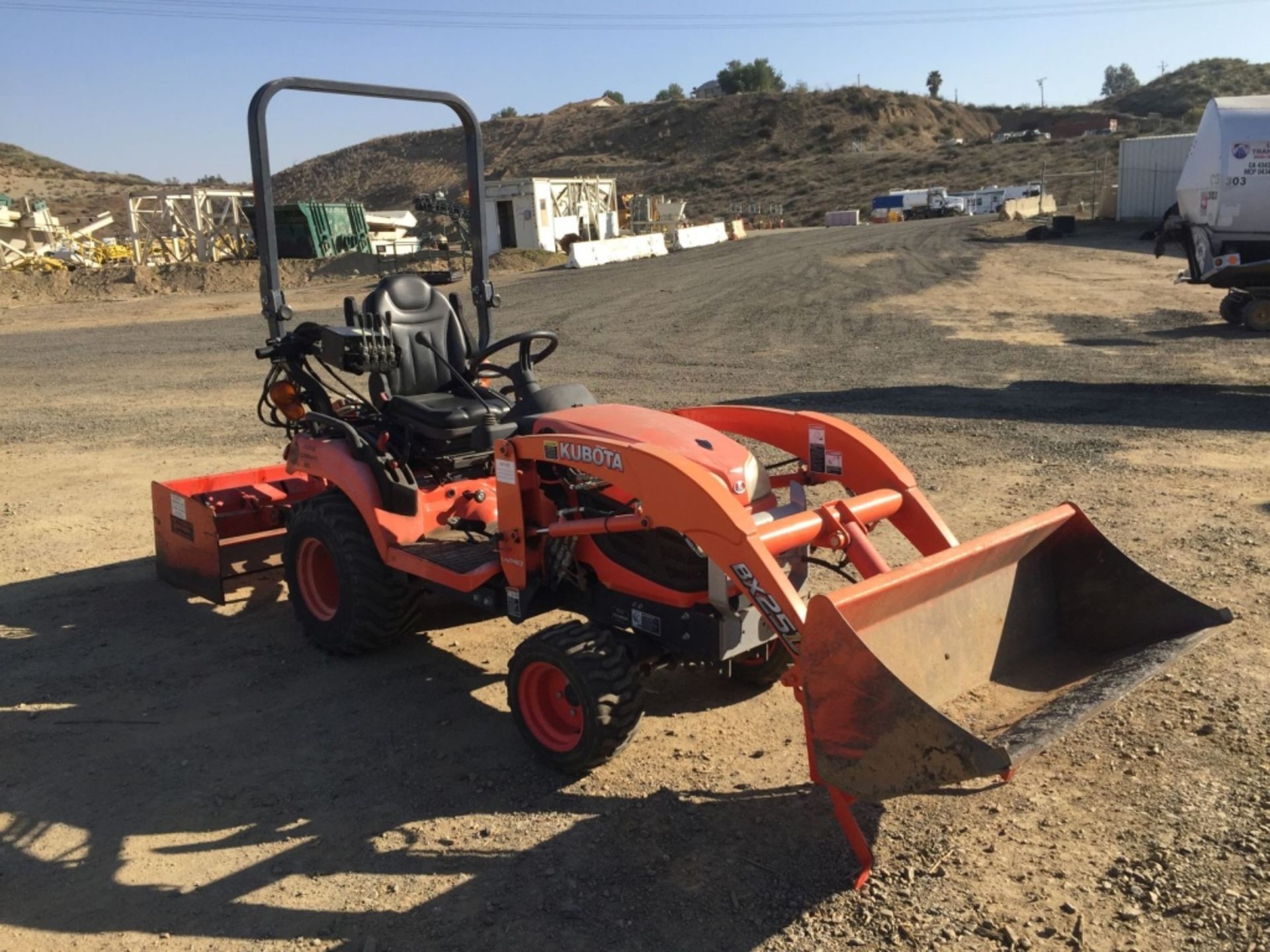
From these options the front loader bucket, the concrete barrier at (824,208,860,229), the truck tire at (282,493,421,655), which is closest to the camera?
the front loader bucket

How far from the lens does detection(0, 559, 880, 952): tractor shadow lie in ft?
10.8

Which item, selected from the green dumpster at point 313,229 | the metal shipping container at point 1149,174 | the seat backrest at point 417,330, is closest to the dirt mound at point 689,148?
the green dumpster at point 313,229

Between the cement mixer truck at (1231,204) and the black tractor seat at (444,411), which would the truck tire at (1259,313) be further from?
the black tractor seat at (444,411)

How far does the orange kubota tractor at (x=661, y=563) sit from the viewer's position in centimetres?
330

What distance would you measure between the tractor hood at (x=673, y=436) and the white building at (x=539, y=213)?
31595mm

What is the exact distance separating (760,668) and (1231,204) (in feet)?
41.6

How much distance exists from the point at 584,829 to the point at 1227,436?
7717 mm

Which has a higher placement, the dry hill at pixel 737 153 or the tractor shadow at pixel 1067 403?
the dry hill at pixel 737 153

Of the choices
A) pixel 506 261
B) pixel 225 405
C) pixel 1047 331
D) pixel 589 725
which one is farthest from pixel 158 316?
pixel 589 725

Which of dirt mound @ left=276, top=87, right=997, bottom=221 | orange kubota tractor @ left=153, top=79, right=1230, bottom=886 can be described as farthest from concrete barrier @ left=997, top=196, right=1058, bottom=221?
orange kubota tractor @ left=153, top=79, right=1230, bottom=886

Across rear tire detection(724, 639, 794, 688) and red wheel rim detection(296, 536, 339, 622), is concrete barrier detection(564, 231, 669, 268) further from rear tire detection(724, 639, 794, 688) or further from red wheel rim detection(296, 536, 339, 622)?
rear tire detection(724, 639, 794, 688)

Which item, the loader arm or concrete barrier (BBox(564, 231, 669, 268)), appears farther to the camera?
concrete barrier (BBox(564, 231, 669, 268))

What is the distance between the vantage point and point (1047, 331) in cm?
1588

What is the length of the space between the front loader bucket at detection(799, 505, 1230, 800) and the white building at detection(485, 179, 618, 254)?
32332 millimetres
